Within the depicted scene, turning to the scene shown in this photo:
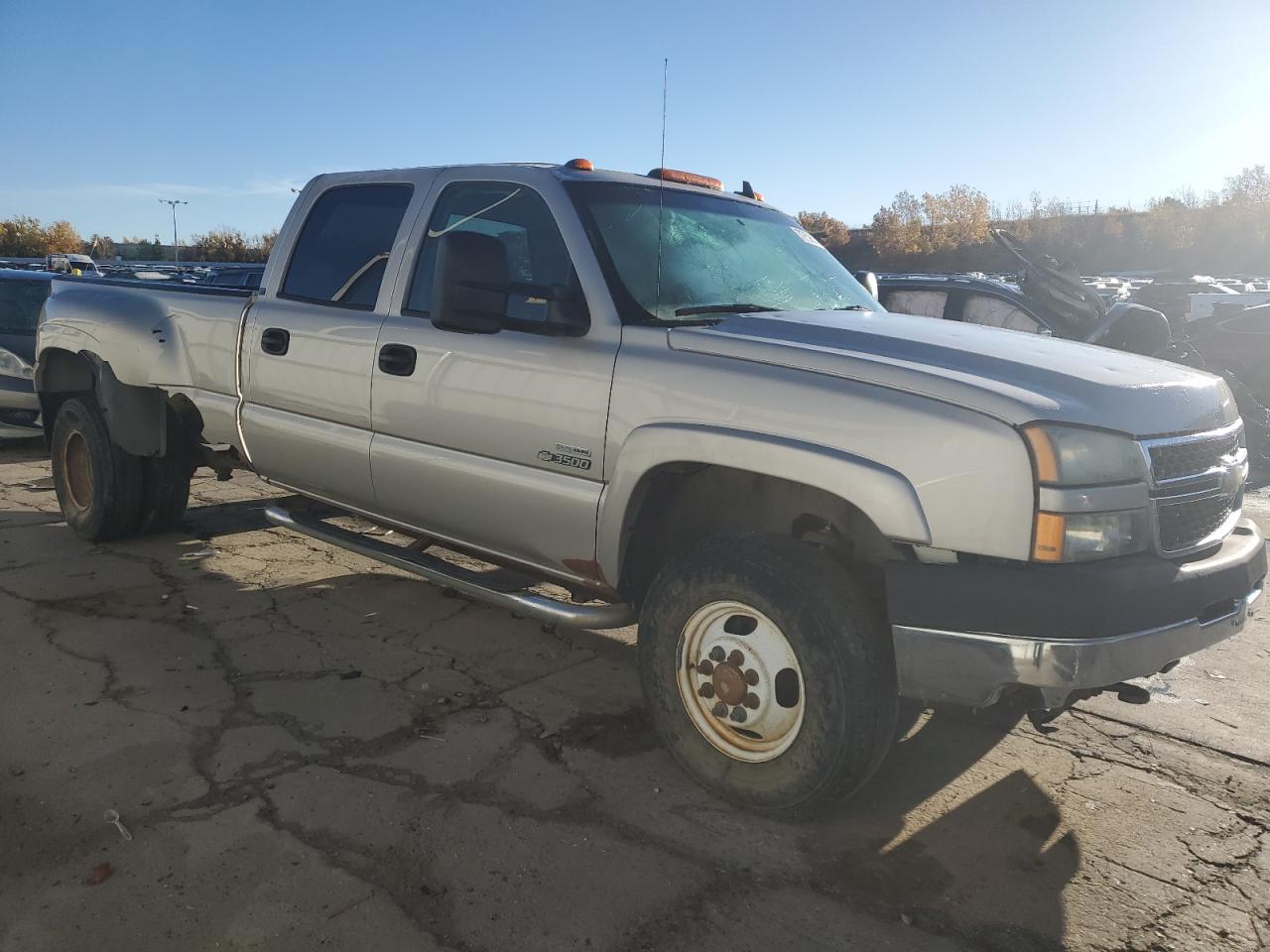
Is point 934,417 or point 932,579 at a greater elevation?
point 934,417

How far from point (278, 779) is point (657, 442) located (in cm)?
160

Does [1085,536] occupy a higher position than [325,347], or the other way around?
[325,347]

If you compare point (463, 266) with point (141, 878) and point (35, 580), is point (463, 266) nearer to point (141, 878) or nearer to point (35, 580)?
point (141, 878)

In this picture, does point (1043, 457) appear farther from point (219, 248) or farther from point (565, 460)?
point (219, 248)

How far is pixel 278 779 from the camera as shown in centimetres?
323

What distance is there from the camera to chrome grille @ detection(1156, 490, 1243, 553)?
2.78 meters

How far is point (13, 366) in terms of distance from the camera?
9219 mm

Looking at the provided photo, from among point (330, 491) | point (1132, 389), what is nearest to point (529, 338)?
point (330, 491)

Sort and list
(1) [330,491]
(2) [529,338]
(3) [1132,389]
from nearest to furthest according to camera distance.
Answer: (3) [1132,389] < (2) [529,338] < (1) [330,491]

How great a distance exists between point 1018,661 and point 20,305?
33.8 ft

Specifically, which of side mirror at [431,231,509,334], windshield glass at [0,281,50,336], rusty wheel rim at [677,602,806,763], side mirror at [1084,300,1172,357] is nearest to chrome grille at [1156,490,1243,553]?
rusty wheel rim at [677,602,806,763]

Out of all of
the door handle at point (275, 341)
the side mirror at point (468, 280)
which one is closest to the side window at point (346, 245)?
the door handle at point (275, 341)

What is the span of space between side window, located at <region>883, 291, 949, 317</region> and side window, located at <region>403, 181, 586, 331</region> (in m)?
5.52

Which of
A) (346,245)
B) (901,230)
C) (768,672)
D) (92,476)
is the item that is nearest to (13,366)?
(92,476)
